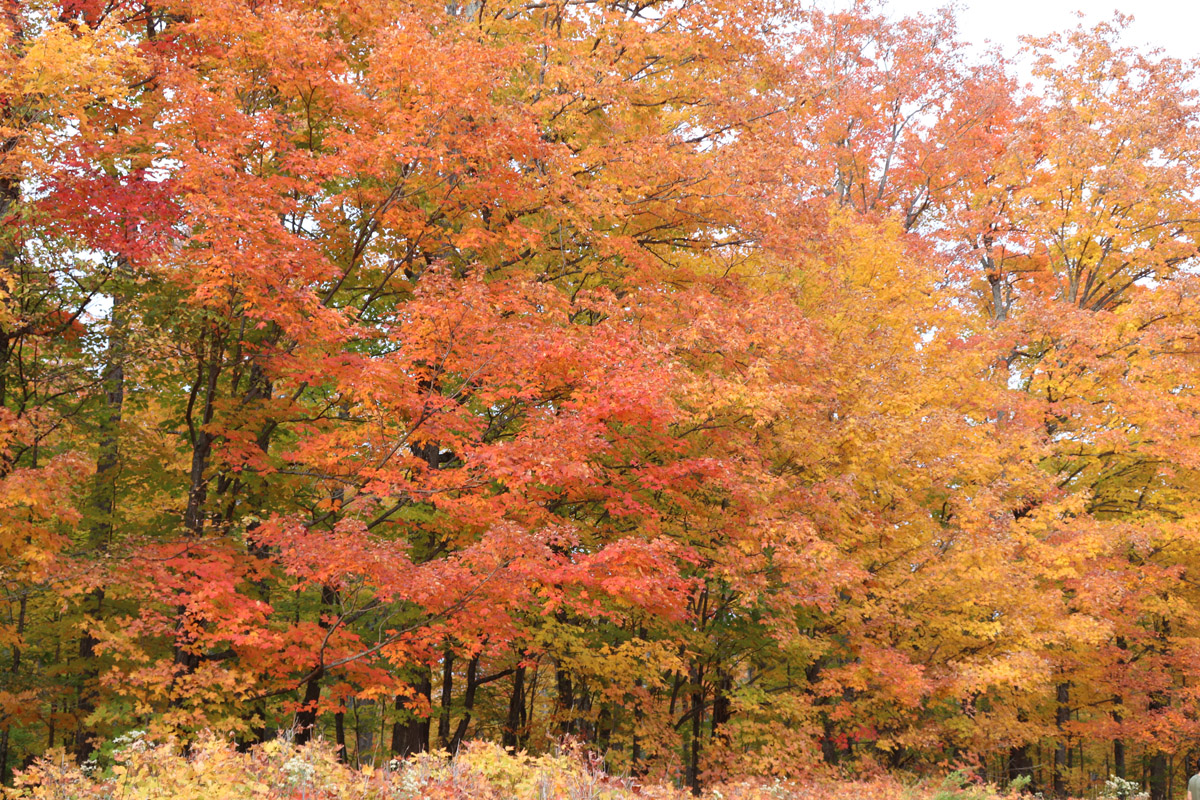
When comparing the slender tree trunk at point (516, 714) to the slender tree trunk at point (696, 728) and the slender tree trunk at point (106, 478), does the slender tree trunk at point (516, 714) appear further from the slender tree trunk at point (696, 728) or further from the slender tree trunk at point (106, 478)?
the slender tree trunk at point (106, 478)

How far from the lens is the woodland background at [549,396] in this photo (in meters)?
9.96

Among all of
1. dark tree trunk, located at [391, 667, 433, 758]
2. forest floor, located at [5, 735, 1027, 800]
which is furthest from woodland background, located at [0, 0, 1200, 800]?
forest floor, located at [5, 735, 1027, 800]

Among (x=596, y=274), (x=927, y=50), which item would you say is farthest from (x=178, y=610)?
(x=927, y=50)

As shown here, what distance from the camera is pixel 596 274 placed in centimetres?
1490

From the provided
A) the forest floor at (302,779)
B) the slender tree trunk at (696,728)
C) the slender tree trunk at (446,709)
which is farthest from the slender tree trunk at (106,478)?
the slender tree trunk at (696,728)

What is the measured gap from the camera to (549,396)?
12.3 m

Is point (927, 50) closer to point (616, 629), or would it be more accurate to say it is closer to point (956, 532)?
point (956, 532)

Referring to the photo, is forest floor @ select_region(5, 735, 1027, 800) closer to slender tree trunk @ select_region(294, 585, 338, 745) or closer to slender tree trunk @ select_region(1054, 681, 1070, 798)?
slender tree trunk @ select_region(294, 585, 338, 745)

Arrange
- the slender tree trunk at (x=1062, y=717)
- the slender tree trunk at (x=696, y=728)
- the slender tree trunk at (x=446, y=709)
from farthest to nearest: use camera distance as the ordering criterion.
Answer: the slender tree trunk at (x=1062, y=717)
the slender tree trunk at (x=696, y=728)
the slender tree trunk at (x=446, y=709)

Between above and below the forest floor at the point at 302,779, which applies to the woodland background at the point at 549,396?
above

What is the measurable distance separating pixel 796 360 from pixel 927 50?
50.7 ft

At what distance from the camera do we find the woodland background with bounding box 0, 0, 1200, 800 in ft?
32.7

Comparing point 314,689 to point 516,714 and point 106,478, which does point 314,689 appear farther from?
point 516,714

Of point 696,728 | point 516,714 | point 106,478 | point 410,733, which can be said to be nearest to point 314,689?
point 410,733
